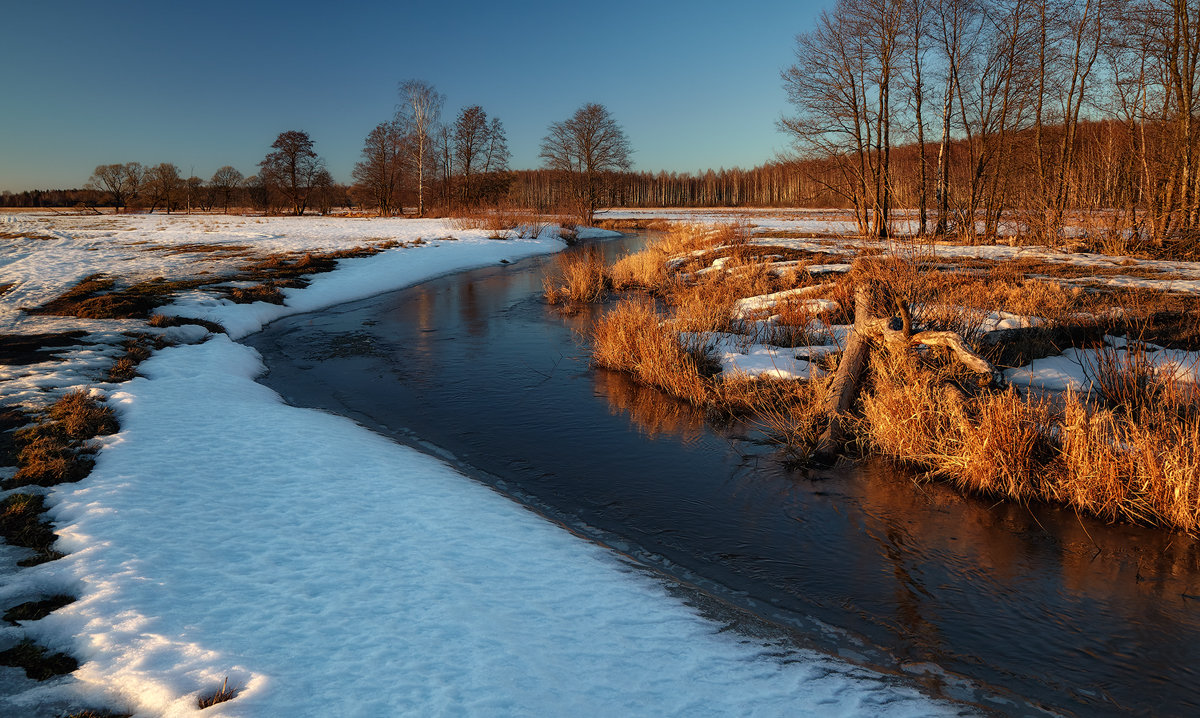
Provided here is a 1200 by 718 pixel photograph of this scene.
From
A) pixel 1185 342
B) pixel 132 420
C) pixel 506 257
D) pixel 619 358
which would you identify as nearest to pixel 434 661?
pixel 132 420

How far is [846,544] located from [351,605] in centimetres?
358

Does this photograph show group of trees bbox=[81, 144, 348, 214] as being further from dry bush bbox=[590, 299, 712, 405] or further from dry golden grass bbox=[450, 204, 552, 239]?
dry bush bbox=[590, 299, 712, 405]

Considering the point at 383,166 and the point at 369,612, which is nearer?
the point at 369,612

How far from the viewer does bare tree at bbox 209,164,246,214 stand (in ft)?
234

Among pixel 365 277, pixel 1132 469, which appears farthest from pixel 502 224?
pixel 1132 469

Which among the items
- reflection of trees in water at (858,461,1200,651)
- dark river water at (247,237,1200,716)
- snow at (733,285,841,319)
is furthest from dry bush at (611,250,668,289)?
reflection of trees in water at (858,461,1200,651)

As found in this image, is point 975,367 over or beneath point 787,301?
beneath

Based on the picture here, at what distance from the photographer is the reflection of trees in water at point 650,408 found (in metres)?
7.54

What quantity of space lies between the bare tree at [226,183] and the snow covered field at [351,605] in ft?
255

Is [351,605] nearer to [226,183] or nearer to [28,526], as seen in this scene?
[28,526]

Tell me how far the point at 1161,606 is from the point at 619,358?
275 inches

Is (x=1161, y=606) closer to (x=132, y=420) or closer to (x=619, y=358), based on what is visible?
(x=619, y=358)

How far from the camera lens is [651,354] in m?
9.34

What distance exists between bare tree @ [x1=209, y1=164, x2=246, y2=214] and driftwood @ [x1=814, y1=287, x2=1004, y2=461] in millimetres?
80542
